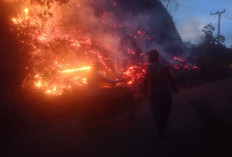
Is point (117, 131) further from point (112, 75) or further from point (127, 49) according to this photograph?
point (127, 49)

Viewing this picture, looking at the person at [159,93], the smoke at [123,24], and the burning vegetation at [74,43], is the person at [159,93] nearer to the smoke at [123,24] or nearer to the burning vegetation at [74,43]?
the burning vegetation at [74,43]

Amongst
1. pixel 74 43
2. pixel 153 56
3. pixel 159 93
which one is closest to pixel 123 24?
pixel 74 43

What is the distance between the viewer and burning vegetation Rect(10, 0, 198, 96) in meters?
8.96

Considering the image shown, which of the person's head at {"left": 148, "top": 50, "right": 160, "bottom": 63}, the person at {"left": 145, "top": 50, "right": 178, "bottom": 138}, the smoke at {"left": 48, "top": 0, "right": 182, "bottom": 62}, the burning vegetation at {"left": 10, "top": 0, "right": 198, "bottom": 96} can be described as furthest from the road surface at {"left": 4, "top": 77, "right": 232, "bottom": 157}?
the smoke at {"left": 48, "top": 0, "right": 182, "bottom": 62}

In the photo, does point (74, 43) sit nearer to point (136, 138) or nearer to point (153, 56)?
point (153, 56)

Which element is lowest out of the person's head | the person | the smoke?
the person

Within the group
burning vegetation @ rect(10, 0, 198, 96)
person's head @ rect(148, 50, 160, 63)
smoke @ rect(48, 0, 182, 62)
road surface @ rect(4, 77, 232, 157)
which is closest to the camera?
road surface @ rect(4, 77, 232, 157)

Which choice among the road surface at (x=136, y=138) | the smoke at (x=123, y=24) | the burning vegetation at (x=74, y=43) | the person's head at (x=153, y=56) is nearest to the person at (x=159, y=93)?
the person's head at (x=153, y=56)

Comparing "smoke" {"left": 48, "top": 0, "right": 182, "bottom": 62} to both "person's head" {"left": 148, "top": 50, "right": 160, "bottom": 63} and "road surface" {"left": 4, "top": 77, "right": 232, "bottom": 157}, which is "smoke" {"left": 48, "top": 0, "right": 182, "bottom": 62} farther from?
"person's head" {"left": 148, "top": 50, "right": 160, "bottom": 63}

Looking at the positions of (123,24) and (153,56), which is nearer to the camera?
(153,56)

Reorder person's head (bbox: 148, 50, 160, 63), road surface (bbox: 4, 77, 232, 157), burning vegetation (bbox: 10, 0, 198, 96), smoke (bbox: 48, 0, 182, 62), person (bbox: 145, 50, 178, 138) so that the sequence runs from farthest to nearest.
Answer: smoke (bbox: 48, 0, 182, 62), burning vegetation (bbox: 10, 0, 198, 96), person's head (bbox: 148, 50, 160, 63), person (bbox: 145, 50, 178, 138), road surface (bbox: 4, 77, 232, 157)

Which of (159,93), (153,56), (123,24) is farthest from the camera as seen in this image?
(123,24)

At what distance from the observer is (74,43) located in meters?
11.6

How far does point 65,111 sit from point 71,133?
271cm
